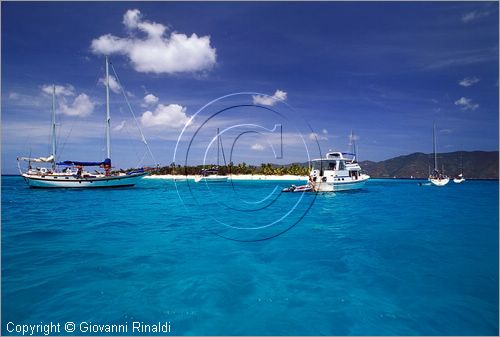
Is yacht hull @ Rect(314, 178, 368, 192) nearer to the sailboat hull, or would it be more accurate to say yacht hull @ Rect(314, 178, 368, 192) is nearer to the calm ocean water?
the calm ocean water

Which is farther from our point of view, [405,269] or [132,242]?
[132,242]

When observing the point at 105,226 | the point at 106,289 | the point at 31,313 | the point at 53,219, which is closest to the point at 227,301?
the point at 106,289

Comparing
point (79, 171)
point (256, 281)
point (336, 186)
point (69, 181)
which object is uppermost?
point (79, 171)

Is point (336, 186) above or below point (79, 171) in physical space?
below

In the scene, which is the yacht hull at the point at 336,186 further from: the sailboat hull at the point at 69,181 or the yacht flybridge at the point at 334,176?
the sailboat hull at the point at 69,181

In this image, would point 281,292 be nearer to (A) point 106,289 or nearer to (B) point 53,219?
(A) point 106,289

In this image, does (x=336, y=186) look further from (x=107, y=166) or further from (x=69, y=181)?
(x=69, y=181)

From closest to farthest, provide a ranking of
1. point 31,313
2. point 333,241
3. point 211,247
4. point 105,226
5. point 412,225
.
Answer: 1. point 31,313
2. point 211,247
3. point 333,241
4. point 105,226
5. point 412,225

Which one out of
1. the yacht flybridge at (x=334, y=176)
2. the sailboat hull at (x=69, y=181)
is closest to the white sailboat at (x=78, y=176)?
the sailboat hull at (x=69, y=181)

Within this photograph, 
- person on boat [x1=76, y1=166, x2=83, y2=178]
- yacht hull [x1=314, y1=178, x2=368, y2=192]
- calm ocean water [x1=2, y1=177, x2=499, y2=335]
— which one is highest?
Answer: person on boat [x1=76, y1=166, x2=83, y2=178]

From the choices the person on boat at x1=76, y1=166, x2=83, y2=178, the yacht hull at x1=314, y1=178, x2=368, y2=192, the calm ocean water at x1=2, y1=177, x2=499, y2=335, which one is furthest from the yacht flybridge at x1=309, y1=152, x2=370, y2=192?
the person on boat at x1=76, y1=166, x2=83, y2=178

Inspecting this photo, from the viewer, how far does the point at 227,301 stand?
9.30 meters

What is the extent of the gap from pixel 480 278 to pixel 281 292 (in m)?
9.16

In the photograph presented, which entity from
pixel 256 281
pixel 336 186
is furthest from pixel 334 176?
pixel 256 281
